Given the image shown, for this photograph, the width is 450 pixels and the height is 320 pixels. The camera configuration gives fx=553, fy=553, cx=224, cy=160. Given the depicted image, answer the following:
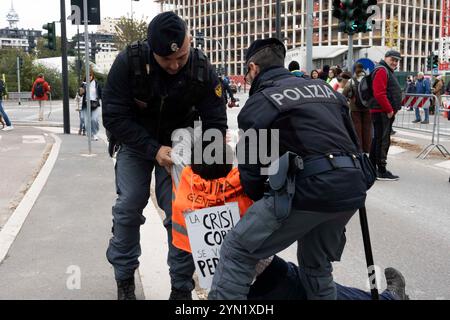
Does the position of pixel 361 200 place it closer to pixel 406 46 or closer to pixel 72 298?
pixel 72 298

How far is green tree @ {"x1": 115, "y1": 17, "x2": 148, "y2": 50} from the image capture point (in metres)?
61.4

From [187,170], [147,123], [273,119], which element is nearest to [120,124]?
[147,123]

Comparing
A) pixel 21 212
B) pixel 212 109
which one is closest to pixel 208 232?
pixel 212 109

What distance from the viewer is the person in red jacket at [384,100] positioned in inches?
328

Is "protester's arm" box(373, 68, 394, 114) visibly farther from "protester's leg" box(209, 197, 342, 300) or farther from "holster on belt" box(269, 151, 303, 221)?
"holster on belt" box(269, 151, 303, 221)

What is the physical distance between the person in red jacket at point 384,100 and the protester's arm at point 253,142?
5.90m

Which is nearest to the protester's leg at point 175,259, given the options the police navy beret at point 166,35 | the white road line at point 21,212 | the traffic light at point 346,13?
the police navy beret at point 166,35

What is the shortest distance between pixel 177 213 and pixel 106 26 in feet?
677

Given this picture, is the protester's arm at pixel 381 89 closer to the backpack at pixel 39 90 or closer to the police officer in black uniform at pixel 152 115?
the police officer in black uniform at pixel 152 115

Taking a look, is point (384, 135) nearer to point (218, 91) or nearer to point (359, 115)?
point (359, 115)

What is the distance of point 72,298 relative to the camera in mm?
3676

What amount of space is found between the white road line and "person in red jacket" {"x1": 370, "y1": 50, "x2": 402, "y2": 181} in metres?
4.86

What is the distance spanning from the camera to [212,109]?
3.56 m

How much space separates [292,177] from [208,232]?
62 centimetres
